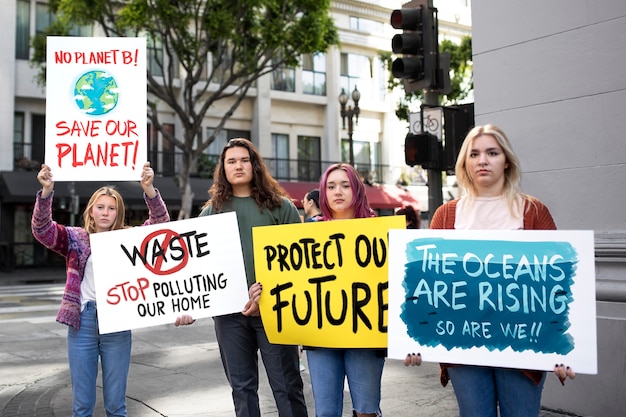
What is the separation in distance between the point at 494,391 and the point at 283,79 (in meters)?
30.0

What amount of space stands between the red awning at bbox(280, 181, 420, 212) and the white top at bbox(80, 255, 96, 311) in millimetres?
24898

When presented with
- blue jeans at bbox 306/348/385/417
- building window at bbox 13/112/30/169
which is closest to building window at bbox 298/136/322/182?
building window at bbox 13/112/30/169

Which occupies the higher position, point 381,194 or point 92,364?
point 381,194

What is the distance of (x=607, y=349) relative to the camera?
188 inches

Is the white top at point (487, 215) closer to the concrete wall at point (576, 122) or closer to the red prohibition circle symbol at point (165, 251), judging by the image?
the red prohibition circle symbol at point (165, 251)

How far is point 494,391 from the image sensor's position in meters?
3.09

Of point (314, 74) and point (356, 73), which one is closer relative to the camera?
point (314, 74)

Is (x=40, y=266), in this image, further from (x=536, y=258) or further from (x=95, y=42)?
(x=536, y=258)

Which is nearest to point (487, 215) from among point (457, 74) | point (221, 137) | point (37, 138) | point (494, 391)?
point (494, 391)

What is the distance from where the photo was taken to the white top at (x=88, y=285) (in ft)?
13.8

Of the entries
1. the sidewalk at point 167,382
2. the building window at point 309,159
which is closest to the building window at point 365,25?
the building window at point 309,159

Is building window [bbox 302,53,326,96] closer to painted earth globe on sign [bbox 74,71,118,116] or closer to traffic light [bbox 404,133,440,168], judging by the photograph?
traffic light [bbox 404,133,440,168]

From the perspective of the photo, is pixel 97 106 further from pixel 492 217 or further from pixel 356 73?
pixel 356 73

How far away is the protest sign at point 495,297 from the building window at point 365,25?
32003mm
